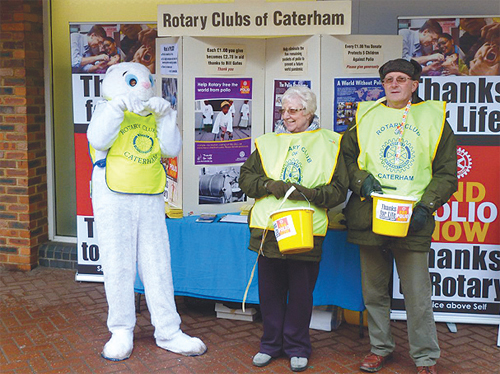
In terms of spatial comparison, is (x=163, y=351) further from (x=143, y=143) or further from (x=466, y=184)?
(x=466, y=184)

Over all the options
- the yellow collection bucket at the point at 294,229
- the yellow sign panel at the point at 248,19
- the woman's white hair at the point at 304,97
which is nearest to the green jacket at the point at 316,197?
the yellow collection bucket at the point at 294,229

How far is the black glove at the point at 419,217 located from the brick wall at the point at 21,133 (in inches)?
158

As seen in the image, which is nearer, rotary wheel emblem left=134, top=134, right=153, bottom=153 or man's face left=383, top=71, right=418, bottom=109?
man's face left=383, top=71, right=418, bottom=109

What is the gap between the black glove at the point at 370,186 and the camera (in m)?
4.46

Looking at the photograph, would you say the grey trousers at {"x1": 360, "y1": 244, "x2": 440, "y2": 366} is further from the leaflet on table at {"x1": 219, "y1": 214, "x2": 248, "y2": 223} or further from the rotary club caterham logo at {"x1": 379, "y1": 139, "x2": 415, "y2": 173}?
the leaflet on table at {"x1": 219, "y1": 214, "x2": 248, "y2": 223}

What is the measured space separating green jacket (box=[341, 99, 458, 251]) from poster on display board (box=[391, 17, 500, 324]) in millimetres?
1049

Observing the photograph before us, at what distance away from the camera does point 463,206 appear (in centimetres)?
557

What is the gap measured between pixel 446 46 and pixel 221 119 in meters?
1.83

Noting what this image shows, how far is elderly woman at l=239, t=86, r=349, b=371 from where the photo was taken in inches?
181

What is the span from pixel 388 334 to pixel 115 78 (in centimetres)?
251

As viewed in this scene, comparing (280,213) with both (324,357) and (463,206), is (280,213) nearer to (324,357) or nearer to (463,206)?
(324,357)

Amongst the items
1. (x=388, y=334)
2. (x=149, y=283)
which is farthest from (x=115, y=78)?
Answer: (x=388, y=334)

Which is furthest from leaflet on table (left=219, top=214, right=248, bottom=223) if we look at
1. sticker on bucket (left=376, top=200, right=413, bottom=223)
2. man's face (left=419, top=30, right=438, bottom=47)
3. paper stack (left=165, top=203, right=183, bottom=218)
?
man's face (left=419, top=30, right=438, bottom=47)

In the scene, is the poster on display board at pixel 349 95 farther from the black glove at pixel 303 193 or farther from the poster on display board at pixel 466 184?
the black glove at pixel 303 193
